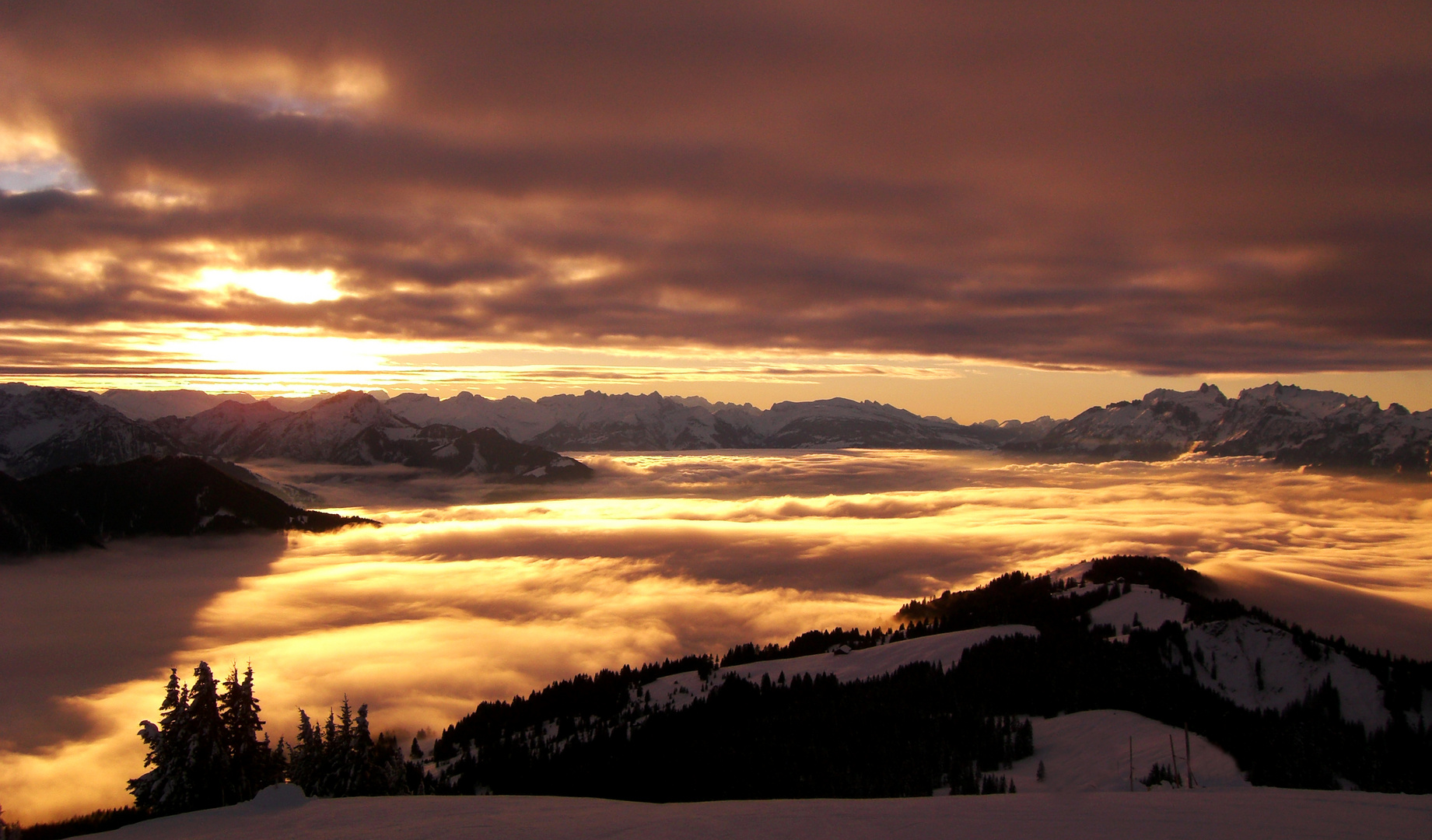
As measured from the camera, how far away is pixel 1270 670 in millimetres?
150750

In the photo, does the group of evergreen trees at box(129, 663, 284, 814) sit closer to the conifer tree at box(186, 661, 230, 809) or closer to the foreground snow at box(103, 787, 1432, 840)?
the conifer tree at box(186, 661, 230, 809)

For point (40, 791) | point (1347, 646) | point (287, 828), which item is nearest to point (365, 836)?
point (287, 828)

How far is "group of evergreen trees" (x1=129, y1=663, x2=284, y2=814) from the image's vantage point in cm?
6500

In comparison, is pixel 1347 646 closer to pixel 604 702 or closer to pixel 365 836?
pixel 604 702

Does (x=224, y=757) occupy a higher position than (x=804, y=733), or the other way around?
(x=224, y=757)

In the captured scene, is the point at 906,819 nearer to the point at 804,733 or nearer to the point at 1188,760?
the point at 1188,760

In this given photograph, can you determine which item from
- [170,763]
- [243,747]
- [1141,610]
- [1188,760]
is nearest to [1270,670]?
[1141,610]

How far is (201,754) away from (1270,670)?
183 metres

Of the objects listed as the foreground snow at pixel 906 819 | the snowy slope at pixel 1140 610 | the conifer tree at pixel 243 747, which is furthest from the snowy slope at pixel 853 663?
the foreground snow at pixel 906 819

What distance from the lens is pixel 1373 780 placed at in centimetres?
9988

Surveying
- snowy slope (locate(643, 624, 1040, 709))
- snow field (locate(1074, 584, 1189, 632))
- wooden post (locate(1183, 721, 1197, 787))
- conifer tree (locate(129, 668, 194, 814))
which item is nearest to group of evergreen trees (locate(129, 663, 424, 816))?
conifer tree (locate(129, 668, 194, 814))

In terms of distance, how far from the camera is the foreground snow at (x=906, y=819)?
23.8 meters

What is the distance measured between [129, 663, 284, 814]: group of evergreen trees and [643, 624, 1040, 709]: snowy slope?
286 ft

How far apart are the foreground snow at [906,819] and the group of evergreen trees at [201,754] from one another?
119ft
